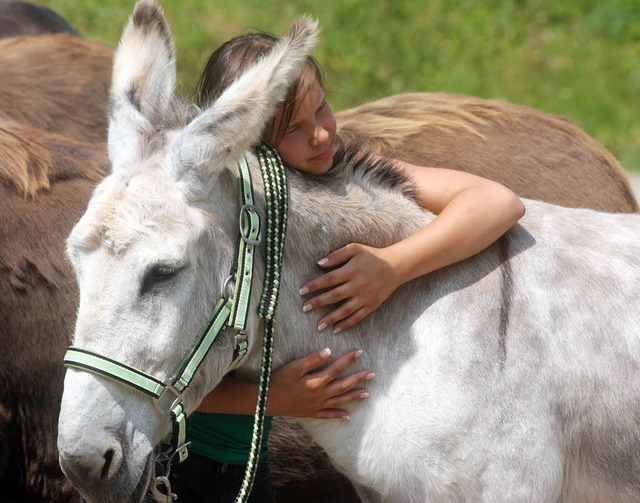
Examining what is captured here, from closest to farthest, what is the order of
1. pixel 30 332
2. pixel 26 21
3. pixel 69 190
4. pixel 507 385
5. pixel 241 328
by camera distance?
pixel 241 328
pixel 507 385
pixel 30 332
pixel 69 190
pixel 26 21

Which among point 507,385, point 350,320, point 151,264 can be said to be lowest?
point 507,385

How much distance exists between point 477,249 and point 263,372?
61 centimetres

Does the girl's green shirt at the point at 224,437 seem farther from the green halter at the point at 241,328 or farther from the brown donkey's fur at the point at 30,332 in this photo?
the brown donkey's fur at the point at 30,332

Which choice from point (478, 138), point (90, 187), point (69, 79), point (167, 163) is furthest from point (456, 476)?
point (69, 79)

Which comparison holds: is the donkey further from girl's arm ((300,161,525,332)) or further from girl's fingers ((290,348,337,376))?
girl's fingers ((290,348,337,376))

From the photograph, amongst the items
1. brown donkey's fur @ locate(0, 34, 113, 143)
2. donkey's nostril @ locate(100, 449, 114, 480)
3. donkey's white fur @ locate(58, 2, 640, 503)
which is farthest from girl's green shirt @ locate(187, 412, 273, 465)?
brown donkey's fur @ locate(0, 34, 113, 143)

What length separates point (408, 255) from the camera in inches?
95.5

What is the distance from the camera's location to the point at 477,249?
249 centimetres

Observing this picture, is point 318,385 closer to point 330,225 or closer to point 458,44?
point 330,225

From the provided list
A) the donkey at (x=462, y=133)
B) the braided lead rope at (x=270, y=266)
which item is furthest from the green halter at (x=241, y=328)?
the donkey at (x=462, y=133)

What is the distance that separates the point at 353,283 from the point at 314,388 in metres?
0.27

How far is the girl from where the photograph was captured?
2.41 meters

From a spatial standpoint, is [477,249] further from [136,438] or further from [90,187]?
[90,187]

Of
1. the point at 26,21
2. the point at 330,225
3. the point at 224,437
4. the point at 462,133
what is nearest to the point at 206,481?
the point at 224,437
